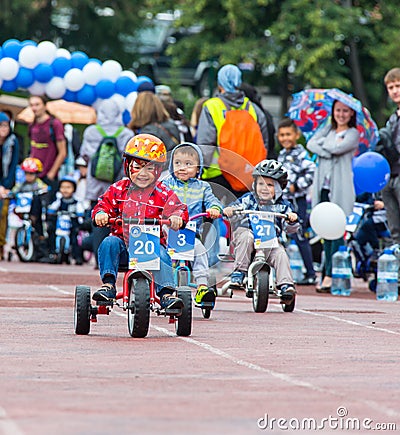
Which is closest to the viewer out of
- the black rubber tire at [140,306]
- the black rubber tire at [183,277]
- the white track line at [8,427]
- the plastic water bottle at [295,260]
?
the white track line at [8,427]

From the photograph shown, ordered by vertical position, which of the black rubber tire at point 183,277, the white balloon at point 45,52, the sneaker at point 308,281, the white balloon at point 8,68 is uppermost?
the white balloon at point 45,52

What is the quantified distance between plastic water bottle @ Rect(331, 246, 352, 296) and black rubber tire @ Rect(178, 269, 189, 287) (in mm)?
4290

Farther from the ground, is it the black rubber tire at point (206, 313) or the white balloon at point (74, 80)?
the white balloon at point (74, 80)

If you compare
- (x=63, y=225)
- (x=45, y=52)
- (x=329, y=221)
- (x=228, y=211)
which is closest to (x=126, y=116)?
(x=45, y=52)

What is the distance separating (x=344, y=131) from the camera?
1645cm

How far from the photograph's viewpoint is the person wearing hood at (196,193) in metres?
12.1

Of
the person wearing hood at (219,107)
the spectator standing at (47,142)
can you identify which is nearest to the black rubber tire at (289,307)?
the person wearing hood at (219,107)

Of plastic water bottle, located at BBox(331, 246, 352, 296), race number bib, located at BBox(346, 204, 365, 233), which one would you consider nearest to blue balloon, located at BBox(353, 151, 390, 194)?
race number bib, located at BBox(346, 204, 365, 233)

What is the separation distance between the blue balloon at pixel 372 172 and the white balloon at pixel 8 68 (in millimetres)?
8718

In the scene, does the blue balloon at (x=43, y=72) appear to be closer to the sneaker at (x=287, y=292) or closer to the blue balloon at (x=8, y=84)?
the blue balloon at (x=8, y=84)

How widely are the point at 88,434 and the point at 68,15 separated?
163 ft

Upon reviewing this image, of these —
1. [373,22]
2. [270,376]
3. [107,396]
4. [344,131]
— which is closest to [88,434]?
[107,396]

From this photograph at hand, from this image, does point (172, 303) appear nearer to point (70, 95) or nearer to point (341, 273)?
point (341, 273)

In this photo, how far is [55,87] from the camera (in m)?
24.4
